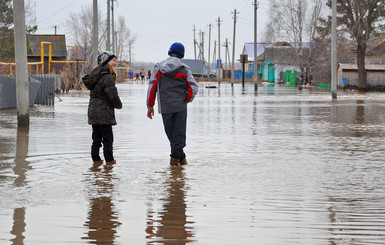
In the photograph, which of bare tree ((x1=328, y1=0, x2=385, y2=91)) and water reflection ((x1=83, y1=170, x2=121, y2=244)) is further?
bare tree ((x1=328, y1=0, x2=385, y2=91))

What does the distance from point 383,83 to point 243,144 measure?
46.7 metres

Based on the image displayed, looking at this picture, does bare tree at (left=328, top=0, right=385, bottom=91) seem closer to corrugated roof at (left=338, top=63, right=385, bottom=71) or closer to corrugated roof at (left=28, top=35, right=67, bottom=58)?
corrugated roof at (left=338, top=63, right=385, bottom=71)

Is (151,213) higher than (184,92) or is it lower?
lower

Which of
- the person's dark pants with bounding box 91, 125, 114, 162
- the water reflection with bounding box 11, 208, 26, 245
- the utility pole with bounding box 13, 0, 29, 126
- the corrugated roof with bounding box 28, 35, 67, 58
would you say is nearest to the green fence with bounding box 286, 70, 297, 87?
the corrugated roof with bounding box 28, 35, 67, 58

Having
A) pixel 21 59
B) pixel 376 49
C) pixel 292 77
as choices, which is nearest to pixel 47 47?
pixel 292 77

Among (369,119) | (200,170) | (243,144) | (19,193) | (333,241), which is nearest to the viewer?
(333,241)

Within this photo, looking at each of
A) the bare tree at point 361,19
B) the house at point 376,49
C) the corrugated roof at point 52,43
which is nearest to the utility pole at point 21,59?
the bare tree at point 361,19

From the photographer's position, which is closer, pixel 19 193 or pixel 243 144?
pixel 19 193

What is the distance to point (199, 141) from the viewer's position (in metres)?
14.2

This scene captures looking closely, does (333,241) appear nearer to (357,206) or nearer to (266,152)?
(357,206)

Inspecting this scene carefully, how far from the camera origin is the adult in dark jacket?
10227mm

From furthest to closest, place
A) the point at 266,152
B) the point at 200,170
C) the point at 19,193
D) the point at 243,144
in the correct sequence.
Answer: the point at 243,144 → the point at 266,152 → the point at 200,170 → the point at 19,193

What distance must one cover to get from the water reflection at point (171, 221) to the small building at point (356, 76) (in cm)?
5138

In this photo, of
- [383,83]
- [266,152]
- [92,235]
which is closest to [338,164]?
[266,152]
